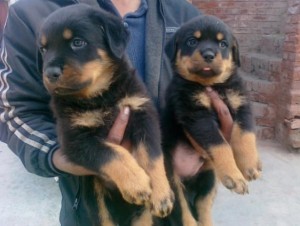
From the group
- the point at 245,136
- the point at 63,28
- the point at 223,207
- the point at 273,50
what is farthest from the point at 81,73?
the point at 273,50

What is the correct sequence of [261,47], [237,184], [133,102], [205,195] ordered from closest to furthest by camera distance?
[133,102], [237,184], [205,195], [261,47]

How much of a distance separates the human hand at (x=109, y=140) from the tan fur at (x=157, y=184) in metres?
0.10

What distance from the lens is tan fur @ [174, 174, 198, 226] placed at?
7.04 ft

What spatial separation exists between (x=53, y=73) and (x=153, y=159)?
1.69ft

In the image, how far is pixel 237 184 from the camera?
1.93 m

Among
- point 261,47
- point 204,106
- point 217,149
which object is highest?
point 204,106

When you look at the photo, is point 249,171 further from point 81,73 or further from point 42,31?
point 42,31


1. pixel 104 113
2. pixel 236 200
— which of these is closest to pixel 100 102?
pixel 104 113

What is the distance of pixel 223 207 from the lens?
3.71 meters

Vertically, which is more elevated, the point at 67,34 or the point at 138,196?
the point at 67,34

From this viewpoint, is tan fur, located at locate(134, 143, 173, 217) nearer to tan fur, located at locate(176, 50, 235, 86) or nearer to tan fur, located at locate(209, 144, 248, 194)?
tan fur, located at locate(209, 144, 248, 194)

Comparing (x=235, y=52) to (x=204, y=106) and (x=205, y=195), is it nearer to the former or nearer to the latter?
(x=204, y=106)

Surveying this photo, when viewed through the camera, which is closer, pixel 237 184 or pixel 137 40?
pixel 237 184

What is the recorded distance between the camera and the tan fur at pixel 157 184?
5.66 ft
